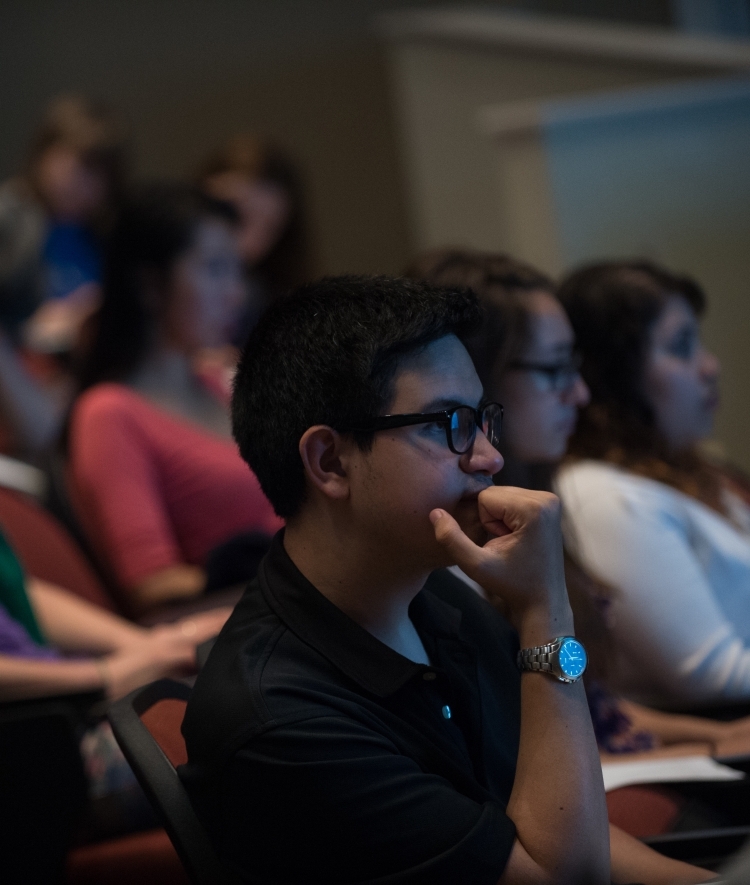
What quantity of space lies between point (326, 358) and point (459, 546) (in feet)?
0.76

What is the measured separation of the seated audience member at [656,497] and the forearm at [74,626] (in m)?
0.87

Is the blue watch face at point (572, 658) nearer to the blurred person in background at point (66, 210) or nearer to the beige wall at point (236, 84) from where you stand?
the blurred person in background at point (66, 210)

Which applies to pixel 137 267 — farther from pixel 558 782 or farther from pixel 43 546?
pixel 558 782

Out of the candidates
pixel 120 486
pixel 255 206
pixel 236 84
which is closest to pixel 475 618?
pixel 120 486

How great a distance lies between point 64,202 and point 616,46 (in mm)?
2078

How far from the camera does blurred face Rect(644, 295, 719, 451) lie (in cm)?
203

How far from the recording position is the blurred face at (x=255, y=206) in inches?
148

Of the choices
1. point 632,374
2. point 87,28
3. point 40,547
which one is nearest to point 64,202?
point 87,28

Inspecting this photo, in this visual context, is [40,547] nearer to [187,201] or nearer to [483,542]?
[187,201]

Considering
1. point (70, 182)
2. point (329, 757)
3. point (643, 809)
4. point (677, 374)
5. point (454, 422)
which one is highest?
point (70, 182)

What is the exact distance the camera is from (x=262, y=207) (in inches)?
150

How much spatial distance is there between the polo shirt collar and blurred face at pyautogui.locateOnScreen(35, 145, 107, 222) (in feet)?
9.66

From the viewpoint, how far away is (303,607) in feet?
3.38

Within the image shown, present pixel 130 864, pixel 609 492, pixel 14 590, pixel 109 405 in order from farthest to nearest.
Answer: pixel 109 405, pixel 609 492, pixel 14 590, pixel 130 864
